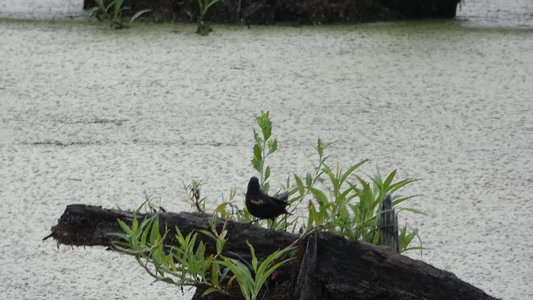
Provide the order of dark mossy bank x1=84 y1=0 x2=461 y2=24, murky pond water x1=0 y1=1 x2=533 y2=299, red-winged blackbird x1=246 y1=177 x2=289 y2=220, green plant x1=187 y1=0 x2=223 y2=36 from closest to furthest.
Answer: red-winged blackbird x1=246 y1=177 x2=289 y2=220 < murky pond water x1=0 y1=1 x2=533 y2=299 < green plant x1=187 y1=0 x2=223 y2=36 < dark mossy bank x1=84 y1=0 x2=461 y2=24

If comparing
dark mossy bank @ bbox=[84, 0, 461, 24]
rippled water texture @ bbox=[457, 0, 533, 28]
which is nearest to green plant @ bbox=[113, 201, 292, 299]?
dark mossy bank @ bbox=[84, 0, 461, 24]

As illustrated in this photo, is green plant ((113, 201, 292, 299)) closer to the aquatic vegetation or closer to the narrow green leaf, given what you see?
the aquatic vegetation

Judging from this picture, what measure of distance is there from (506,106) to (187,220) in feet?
4.70

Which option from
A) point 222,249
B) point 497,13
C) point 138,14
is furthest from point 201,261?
point 497,13

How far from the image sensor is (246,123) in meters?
2.34

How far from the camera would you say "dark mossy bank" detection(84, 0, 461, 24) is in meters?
3.22

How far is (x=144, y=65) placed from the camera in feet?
9.03

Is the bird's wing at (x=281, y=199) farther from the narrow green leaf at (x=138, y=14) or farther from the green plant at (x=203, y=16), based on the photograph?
the narrow green leaf at (x=138, y=14)

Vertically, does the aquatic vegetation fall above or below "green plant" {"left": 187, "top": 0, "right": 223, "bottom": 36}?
above

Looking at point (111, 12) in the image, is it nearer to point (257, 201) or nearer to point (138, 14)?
point (138, 14)

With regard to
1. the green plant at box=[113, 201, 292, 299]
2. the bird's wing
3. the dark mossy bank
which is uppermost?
the bird's wing

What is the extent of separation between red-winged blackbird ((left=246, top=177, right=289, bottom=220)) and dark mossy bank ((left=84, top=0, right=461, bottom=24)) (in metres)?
1.95

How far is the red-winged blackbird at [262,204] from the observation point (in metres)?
1.27

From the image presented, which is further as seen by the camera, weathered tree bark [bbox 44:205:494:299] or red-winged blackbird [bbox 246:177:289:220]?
red-winged blackbird [bbox 246:177:289:220]
